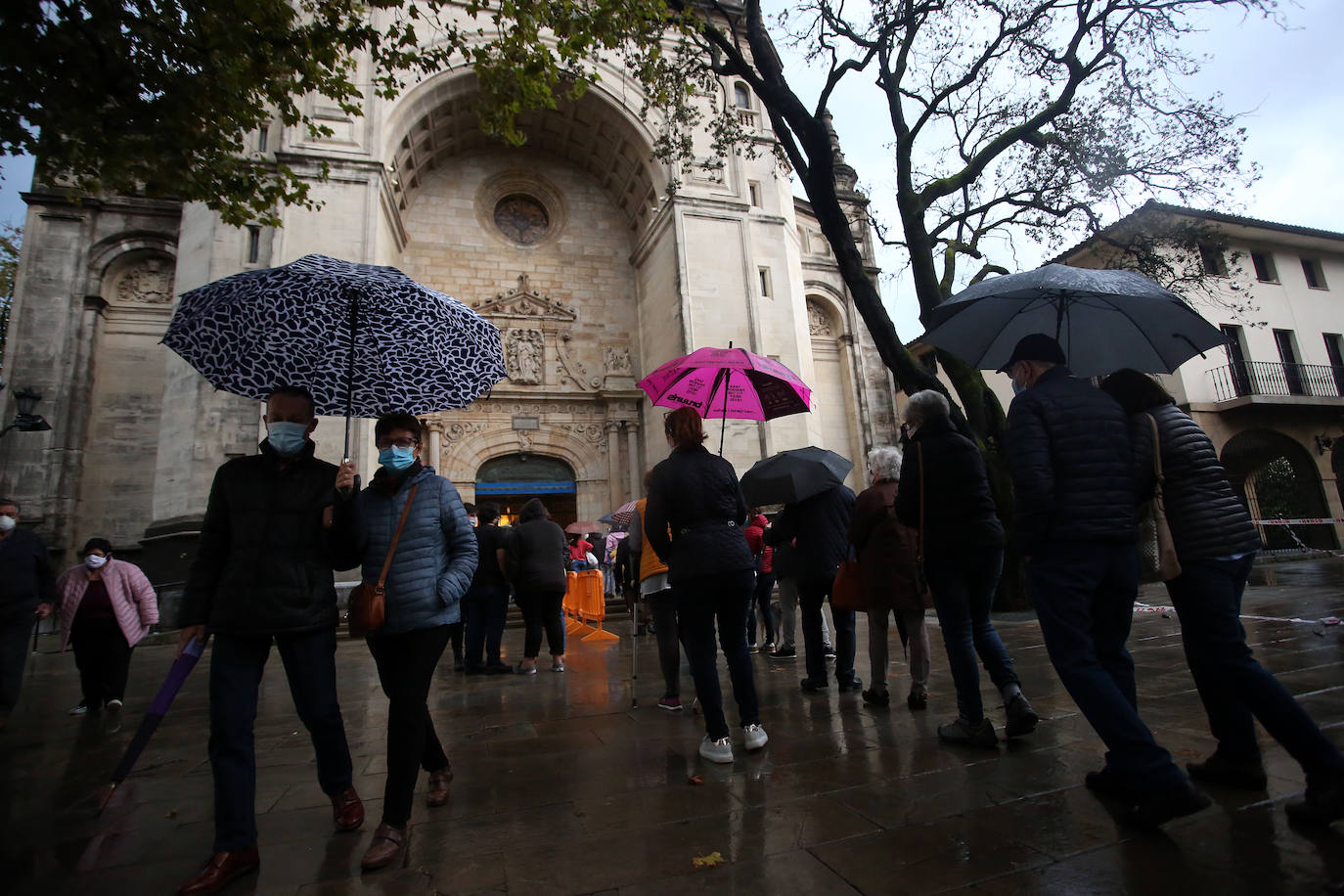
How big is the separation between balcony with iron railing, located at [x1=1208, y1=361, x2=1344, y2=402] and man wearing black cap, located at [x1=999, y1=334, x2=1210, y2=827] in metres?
21.1

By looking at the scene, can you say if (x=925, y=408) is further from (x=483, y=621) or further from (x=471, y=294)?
(x=471, y=294)

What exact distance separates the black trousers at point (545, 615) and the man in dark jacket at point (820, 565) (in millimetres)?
2410

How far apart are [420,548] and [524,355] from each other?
48.7 ft

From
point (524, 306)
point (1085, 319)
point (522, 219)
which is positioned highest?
point (522, 219)

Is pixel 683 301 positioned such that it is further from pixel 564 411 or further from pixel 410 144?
pixel 410 144

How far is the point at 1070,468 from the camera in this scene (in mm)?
2600

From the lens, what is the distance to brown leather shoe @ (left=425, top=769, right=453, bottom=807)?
285 centimetres

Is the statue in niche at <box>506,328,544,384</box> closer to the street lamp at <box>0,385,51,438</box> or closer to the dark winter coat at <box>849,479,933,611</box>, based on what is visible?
the street lamp at <box>0,385,51,438</box>

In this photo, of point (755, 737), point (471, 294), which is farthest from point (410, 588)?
point (471, 294)

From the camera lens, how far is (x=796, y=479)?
5.22 meters

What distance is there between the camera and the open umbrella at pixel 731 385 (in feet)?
18.1

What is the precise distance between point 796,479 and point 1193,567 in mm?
2835

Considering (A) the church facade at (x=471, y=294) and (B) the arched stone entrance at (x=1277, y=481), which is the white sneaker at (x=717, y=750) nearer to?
(A) the church facade at (x=471, y=294)

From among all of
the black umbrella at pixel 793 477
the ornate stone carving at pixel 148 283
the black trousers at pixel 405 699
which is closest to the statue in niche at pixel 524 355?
the ornate stone carving at pixel 148 283
